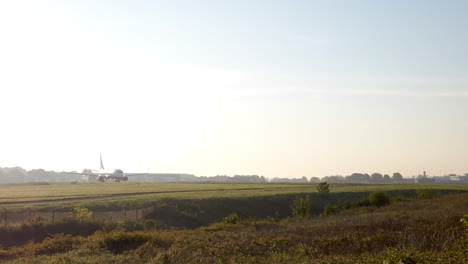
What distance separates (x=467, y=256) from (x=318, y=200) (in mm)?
62381

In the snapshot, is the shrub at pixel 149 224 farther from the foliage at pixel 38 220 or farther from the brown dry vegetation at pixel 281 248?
the brown dry vegetation at pixel 281 248

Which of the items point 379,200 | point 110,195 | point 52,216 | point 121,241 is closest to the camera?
point 121,241

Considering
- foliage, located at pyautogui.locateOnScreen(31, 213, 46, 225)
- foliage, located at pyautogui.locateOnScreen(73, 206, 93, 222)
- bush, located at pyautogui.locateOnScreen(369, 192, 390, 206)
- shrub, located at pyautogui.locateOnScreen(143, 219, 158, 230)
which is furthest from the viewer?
bush, located at pyautogui.locateOnScreen(369, 192, 390, 206)

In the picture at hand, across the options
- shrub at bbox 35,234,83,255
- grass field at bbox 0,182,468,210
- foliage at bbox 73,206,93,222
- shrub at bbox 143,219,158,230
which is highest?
grass field at bbox 0,182,468,210

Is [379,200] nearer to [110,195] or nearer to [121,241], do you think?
[110,195]

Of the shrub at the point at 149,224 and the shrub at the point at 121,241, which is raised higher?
the shrub at the point at 121,241

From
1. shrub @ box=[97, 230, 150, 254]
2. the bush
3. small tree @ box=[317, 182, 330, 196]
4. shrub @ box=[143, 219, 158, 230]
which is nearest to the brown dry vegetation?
shrub @ box=[97, 230, 150, 254]

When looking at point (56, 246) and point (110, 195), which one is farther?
point (110, 195)

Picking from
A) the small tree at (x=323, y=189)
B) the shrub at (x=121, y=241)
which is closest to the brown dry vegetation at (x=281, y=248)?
the shrub at (x=121, y=241)

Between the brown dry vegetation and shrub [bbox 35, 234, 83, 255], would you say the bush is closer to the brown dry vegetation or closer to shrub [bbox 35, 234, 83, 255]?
the brown dry vegetation

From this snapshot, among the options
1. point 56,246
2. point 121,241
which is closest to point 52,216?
point 56,246

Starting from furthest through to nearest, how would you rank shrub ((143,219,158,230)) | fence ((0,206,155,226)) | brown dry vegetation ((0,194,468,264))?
shrub ((143,219,158,230)) < fence ((0,206,155,226)) < brown dry vegetation ((0,194,468,264))

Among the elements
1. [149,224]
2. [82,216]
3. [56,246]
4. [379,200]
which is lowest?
[149,224]

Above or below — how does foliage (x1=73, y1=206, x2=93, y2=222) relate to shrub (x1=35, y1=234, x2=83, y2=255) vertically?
above
